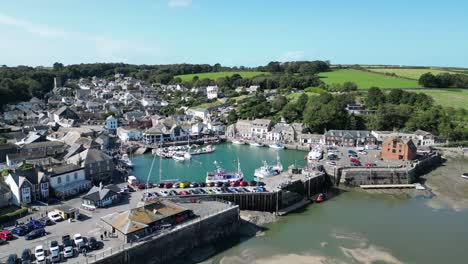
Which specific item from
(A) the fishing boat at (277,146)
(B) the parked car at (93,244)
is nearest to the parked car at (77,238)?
(B) the parked car at (93,244)

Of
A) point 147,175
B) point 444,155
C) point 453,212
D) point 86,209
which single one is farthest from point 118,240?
point 444,155

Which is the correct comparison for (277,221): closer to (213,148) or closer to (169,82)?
(213,148)

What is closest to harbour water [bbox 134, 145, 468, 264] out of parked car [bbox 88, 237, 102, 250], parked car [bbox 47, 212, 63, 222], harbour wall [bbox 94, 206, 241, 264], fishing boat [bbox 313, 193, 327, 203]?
fishing boat [bbox 313, 193, 327, 203]

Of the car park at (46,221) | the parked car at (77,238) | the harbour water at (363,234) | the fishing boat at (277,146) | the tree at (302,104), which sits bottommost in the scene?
the harbour water at (363,234)

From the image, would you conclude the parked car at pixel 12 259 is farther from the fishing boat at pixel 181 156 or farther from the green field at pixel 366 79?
the green field at pixel 366 79

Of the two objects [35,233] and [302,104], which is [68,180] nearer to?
[35,233]

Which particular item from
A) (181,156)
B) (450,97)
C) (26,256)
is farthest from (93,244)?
(450,97)
